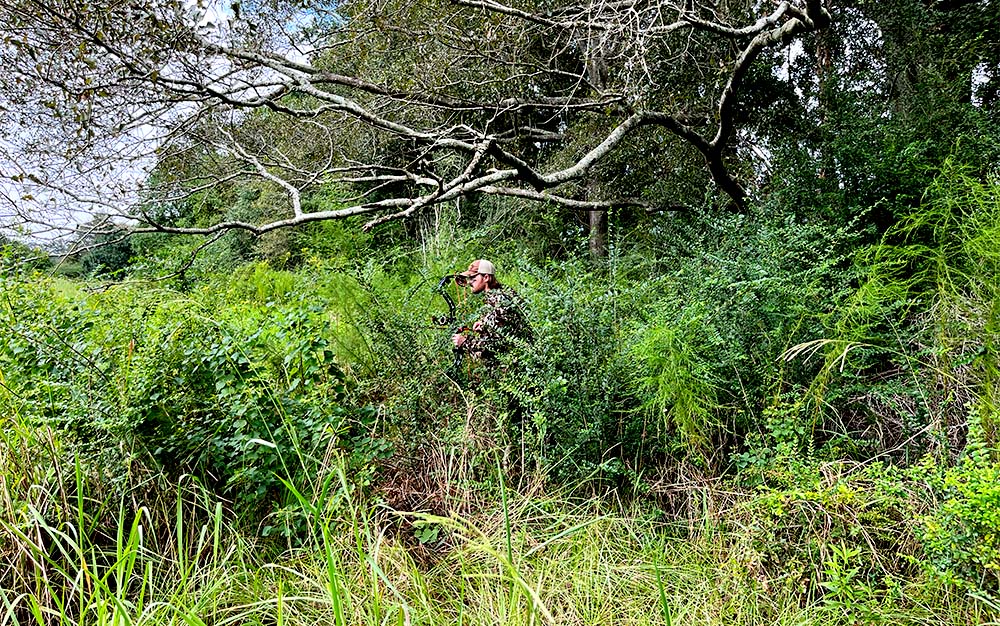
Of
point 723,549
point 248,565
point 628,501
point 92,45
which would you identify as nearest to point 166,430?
point 248,565

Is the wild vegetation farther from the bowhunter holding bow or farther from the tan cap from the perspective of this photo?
the tan cap

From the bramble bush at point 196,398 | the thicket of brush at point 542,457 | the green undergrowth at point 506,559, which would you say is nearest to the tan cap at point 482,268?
the thicket of brush at point 542,457

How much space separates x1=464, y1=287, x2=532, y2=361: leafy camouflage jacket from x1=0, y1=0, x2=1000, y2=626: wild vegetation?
0.30 feet

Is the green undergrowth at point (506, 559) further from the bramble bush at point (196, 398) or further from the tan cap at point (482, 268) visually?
the tan cap at point (482, 268)

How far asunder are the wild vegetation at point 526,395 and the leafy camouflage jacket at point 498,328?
3.6 inches

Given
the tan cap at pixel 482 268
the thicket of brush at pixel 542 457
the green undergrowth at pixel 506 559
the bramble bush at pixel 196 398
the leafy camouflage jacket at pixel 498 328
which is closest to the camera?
the green undergrowth at pixel 506 559

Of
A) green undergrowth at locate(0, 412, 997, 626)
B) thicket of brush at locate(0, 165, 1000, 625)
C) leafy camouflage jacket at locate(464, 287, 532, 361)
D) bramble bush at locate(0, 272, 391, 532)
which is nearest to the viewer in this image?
green undergrowth at locate(0, 412, 997, 626)

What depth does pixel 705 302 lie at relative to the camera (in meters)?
2.69

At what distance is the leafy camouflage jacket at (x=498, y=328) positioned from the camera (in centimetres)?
267

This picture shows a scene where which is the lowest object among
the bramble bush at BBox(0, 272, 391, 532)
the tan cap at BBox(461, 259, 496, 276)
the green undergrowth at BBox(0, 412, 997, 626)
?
the green undergrowth at BBox(0, 412, 997, 626)

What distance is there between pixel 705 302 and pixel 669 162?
304cm

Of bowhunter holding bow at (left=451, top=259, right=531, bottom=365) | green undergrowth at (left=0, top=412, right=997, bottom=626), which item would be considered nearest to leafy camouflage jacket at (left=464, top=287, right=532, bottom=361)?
bowhunter holding bow at (left=451, top=259, right=531, bottom=365)

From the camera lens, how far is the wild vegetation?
1.66 metres

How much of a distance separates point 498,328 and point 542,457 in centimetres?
70
